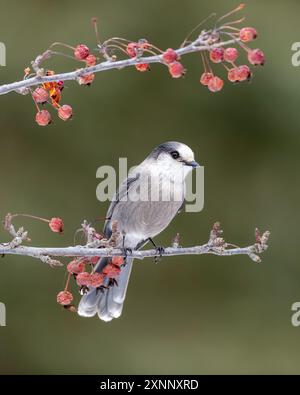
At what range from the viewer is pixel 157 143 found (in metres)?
5.47

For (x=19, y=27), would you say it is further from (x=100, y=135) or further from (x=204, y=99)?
(x=204, y=99)

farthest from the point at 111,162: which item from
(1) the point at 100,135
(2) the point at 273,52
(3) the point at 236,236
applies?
(2) the point at 273,52

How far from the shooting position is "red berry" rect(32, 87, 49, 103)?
1925 mm

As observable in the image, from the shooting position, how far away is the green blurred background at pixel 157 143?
5.53 m

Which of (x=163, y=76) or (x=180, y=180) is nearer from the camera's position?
(x=180, y=180)

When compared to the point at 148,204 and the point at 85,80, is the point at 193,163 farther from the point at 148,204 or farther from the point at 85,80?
the point at 85,80

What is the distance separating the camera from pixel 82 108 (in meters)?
5.66

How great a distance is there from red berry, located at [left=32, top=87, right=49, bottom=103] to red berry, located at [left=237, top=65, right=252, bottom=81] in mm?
494

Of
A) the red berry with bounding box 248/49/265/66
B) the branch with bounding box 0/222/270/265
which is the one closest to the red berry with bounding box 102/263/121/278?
the branch with bounding box 0/222/270/265

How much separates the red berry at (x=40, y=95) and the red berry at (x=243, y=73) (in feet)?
1.62

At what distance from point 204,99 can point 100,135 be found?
818 millimetres

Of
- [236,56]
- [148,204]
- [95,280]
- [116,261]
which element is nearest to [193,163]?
[148,204]

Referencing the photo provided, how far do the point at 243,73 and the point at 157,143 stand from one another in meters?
3.68
